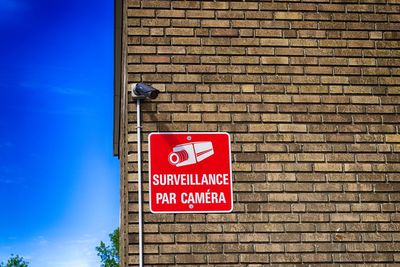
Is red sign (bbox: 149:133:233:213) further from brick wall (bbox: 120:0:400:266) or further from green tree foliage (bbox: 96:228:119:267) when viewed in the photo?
green tree foliage (bbox: 96:228:119:267)

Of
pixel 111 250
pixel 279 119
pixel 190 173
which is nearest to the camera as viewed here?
pixel 190 173

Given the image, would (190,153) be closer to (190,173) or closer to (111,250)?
(190,173)

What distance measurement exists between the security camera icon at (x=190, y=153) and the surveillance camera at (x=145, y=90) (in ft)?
2.01

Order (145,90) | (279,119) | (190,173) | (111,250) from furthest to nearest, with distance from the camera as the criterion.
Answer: (111,250)
(279,119)
(190,173)
(145,90)

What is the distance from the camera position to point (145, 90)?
6.68 meters

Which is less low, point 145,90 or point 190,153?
point 145,90

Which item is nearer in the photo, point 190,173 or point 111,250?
point 190,173

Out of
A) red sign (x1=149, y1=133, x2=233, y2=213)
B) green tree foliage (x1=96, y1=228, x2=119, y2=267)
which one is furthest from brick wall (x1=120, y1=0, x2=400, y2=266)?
green tree foliage (x1=96, y1=228, x2=119, y2=267)

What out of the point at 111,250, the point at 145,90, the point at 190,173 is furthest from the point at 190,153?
the point at 111,250

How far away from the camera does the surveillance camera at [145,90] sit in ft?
21.9

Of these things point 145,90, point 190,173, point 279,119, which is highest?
point 145,90

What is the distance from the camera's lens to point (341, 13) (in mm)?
7508

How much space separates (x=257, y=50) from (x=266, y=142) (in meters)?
1.01

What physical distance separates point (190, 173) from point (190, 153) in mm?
205
